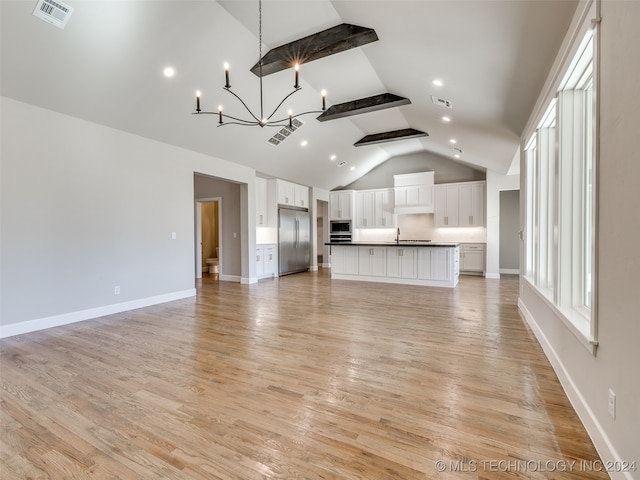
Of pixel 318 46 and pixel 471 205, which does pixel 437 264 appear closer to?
pixel 471 205

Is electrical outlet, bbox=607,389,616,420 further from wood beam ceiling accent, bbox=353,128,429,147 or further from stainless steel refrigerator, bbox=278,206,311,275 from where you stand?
stainless steel refrigerator, bbox=278,206,311,275

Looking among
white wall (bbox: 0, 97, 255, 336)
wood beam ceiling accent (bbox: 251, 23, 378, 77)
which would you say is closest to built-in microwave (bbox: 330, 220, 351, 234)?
white wall (bbox: 0, 97, 255, 336)

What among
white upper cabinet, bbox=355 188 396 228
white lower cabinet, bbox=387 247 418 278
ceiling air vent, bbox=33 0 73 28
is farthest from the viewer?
white upper cabinet, bbox=355 188 396 228

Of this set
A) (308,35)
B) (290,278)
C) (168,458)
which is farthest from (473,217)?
(168,458)

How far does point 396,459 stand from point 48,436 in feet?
6.36

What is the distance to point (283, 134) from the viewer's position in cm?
631

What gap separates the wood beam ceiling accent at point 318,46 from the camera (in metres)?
3.34

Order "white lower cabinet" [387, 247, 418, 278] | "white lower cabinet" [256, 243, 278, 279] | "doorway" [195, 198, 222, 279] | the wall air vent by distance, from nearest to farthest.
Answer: the wall air vent
"white lower cabinet" [387, 247, 418, 278]
"white lower cabinet" [256, 243, 278, 279]
"doorway" [195, 198, 222, 279]

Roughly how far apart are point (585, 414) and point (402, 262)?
5.25m

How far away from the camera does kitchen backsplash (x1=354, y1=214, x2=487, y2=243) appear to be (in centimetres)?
870

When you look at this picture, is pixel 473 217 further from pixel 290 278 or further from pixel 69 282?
pixel 69 282

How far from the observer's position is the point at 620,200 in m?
1.37

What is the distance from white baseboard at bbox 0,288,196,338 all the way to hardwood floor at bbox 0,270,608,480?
0.20m

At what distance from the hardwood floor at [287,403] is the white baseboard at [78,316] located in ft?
0.65
